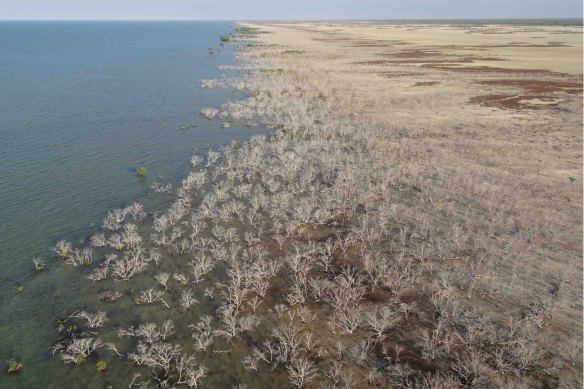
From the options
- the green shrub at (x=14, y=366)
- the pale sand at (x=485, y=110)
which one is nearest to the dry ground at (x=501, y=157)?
the pale sand at (x=485, y=110)

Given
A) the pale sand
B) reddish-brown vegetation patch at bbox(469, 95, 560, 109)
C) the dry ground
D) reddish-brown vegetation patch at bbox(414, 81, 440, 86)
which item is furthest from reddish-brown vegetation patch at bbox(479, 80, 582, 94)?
reddish-brown vegetation patch at bbox(414, 81, 440, 86)

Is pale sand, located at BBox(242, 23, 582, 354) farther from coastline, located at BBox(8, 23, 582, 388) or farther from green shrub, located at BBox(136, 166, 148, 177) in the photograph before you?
green shrub, located at BBox(136, 166, 148, 177)

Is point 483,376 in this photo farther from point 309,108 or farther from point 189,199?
point 309,108

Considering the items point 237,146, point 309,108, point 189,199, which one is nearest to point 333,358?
point 189,199

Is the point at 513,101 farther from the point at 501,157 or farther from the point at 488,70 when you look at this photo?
the point at 488,70

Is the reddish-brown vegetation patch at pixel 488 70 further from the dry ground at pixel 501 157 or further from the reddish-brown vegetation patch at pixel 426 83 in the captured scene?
the reddish-brown vegetation patch at pixel 426 83

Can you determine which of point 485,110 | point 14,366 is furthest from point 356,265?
point 485,110

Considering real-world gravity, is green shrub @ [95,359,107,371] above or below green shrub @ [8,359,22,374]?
below

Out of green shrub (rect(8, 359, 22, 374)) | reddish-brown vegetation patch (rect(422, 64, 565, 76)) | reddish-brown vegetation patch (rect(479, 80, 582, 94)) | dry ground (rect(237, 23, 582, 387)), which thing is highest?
reddish-brown vegetation patch (rect(422, 64, 565, 76))
